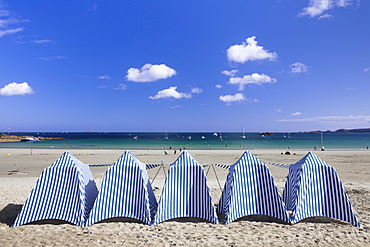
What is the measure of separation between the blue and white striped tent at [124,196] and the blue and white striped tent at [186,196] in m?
0.51

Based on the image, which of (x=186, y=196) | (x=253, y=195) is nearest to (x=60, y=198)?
(x=186, y=196)

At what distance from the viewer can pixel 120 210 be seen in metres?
8.05

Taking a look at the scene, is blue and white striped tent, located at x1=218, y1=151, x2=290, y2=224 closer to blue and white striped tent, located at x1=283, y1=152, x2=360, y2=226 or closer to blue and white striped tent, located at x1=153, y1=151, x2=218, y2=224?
blue and white striped tent, located at x1=283, y1=152, x2=360, y2=226

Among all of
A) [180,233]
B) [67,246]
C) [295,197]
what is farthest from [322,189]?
[67,246]

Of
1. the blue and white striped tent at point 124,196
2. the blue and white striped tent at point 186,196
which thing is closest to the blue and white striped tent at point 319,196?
the blue and white striped tent at point 186,196

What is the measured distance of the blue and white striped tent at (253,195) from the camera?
8.05m

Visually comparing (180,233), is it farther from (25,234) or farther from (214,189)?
(214,189)

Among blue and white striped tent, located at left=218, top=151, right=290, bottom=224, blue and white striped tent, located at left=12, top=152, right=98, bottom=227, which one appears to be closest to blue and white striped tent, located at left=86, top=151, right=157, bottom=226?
blue and white striped tent, located at left=12, top=152, right=98, bottom=227

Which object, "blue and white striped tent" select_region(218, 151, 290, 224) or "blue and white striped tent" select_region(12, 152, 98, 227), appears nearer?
"blue and white striped tent" select_region(12, 152, 98, 227)

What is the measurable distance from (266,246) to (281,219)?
70.7 inches

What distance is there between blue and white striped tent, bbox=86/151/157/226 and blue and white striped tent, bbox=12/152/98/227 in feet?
1.62

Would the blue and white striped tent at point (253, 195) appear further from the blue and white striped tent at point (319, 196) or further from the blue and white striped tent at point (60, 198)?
the blue and white striped tent at point (60, 198)

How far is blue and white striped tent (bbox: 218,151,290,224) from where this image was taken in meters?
8.05

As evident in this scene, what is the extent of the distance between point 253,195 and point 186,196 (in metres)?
2.04
